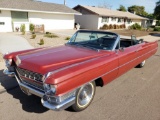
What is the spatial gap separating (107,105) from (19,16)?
17.7m

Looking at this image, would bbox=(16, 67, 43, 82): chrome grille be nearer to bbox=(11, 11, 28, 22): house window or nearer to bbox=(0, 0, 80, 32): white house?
bbox=(0, 0, 80, 32): white house

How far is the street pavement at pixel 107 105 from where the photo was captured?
10.4ft

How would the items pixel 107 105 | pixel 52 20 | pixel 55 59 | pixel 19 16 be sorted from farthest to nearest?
pixel 52 20 < pixel 19 16 < pixel 107 105 < pixel 55 59

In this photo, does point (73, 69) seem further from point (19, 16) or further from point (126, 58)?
point (19, 16)

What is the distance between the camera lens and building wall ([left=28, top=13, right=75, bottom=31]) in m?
20.4

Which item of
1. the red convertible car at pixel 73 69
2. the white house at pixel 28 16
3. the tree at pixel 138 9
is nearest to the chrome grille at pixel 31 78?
the red convertible car at pixel 73 69

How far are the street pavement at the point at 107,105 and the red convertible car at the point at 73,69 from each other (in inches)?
10.6

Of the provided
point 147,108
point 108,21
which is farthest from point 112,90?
point 108,21

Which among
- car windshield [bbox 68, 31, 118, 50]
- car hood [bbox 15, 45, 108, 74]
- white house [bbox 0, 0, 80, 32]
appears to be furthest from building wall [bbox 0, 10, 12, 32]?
car hood [bbox 15, 45, 108, 74]

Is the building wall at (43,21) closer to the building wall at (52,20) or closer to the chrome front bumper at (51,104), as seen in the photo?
the building wall at (52,20)

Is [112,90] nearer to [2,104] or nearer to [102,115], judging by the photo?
[102,115]

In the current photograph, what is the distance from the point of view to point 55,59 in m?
3.39

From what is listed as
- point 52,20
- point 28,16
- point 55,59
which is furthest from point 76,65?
point 52,20

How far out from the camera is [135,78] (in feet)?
17.4
